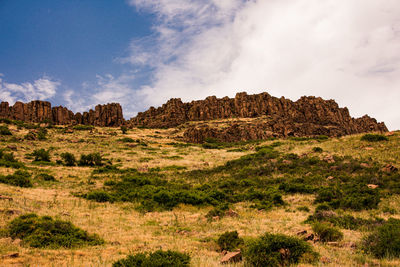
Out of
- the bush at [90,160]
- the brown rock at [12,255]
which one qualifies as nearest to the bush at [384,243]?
the brown rock at [12,255]

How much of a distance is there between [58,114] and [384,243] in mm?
109974

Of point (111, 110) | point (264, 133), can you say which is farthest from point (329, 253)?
point (111, 110)

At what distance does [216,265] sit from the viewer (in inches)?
268

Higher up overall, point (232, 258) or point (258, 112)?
point (258, 112)

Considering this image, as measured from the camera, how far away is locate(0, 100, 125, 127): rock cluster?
87500 mm

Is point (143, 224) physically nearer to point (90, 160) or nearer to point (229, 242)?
point (229, 242)

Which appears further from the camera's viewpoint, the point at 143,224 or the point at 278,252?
the point at 143,224

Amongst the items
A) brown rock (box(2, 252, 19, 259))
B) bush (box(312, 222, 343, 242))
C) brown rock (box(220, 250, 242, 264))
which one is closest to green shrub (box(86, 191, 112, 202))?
brown rock (box(2, 252, 19, 259))

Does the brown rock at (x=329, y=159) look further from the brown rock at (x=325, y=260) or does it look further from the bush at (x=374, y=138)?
the brown rock at (x=325, y=260)

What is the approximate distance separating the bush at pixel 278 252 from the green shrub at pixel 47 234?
6007 millimetres

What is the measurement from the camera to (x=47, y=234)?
29.1 ft

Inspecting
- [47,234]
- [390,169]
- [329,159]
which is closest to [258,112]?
[329,159]

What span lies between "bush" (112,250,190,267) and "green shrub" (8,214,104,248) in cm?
314

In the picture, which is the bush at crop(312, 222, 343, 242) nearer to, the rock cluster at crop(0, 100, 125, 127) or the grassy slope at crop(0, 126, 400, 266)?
the grassy slope at crop(0, 126, 400, 266)
